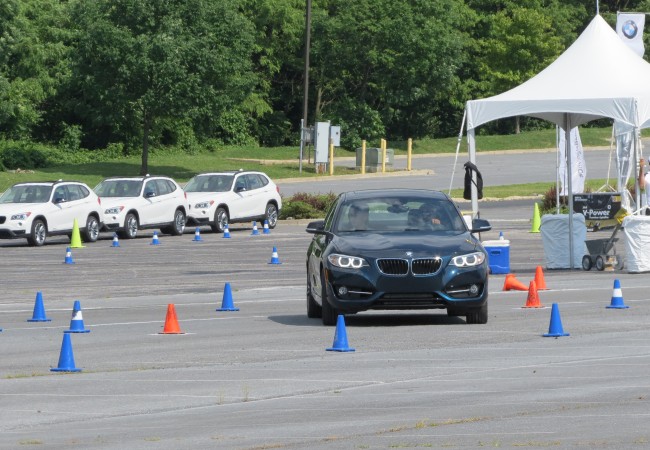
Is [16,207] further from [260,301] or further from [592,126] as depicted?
[592,126]

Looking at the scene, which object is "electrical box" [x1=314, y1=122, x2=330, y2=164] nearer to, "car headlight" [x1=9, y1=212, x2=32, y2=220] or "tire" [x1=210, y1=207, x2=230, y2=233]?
"tire" [x1=210, y1=207, x2=230, y2=233]

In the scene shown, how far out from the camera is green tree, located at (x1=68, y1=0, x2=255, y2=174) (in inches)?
2334

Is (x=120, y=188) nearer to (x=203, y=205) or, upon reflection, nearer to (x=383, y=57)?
(x=203, y=205)

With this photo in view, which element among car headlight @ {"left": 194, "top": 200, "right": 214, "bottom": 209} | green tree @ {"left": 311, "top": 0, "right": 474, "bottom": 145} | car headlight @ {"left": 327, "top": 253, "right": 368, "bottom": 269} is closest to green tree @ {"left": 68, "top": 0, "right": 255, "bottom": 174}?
green tree @ {"left": 311, "top": 0, "right": 474, "bottom": 145}

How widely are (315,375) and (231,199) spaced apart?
95.2 feet

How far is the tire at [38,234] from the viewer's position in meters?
36.8

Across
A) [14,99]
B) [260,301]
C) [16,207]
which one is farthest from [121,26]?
[260,301]

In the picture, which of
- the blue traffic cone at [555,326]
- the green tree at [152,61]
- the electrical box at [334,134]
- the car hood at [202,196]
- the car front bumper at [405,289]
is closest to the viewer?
the blue traffic cone at [555,326]

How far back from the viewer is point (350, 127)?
3041 inches

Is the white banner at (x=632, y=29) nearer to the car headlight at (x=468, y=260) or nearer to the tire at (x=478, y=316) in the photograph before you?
the tire at (x=478, y=316)

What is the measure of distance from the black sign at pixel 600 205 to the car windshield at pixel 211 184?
15.9 meters

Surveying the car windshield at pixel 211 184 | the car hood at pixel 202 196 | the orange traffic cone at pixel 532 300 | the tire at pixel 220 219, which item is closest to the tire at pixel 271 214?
the car windshield at pixel 211 184

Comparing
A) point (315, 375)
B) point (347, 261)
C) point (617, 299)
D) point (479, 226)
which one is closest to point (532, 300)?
point (617, 299)

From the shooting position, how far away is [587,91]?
26.7 m
